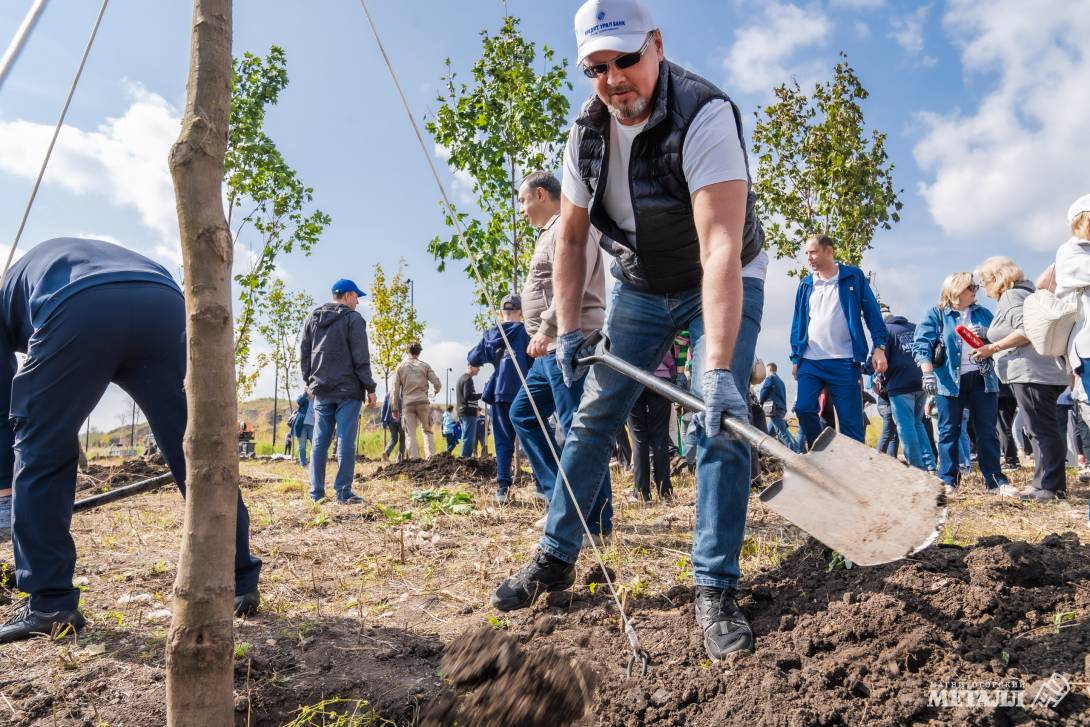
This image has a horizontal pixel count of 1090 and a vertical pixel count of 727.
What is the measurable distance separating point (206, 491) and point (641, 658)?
4.35 feet

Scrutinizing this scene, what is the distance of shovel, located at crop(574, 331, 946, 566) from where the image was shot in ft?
5.96

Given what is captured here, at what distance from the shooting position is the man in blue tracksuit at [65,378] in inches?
102

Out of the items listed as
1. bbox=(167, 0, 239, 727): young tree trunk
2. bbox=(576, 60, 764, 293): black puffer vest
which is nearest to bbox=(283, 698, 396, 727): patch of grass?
bbox=(167, 0, 239, 727): young tree trunk

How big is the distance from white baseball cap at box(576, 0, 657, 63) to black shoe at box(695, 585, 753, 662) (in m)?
1.80

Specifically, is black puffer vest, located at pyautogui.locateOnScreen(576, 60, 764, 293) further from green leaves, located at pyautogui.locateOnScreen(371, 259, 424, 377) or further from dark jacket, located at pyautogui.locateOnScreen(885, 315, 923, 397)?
Result: green leaves, located at pyautogui.locateOnScreen(371, 259, 424, 377)

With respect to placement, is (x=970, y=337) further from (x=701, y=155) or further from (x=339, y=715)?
(x=339, y=715)

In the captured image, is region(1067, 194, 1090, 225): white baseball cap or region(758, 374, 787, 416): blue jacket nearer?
region(1067, 194, 1090, 225): white baseball cap

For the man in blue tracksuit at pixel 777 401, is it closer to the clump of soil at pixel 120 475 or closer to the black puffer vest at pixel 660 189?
the black puffer vest at pixel 660 189

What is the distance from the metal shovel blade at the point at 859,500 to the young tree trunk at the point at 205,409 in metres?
1.45

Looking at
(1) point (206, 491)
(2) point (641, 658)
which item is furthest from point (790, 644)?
(1) point (206, 491)

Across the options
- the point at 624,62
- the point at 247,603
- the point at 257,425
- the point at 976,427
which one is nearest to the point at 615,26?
the point at 624,62

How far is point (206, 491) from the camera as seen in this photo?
1568 mm

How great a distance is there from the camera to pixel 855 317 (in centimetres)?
515

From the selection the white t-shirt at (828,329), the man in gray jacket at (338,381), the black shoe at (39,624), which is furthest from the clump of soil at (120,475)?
the white t-shirt at (828,329)
